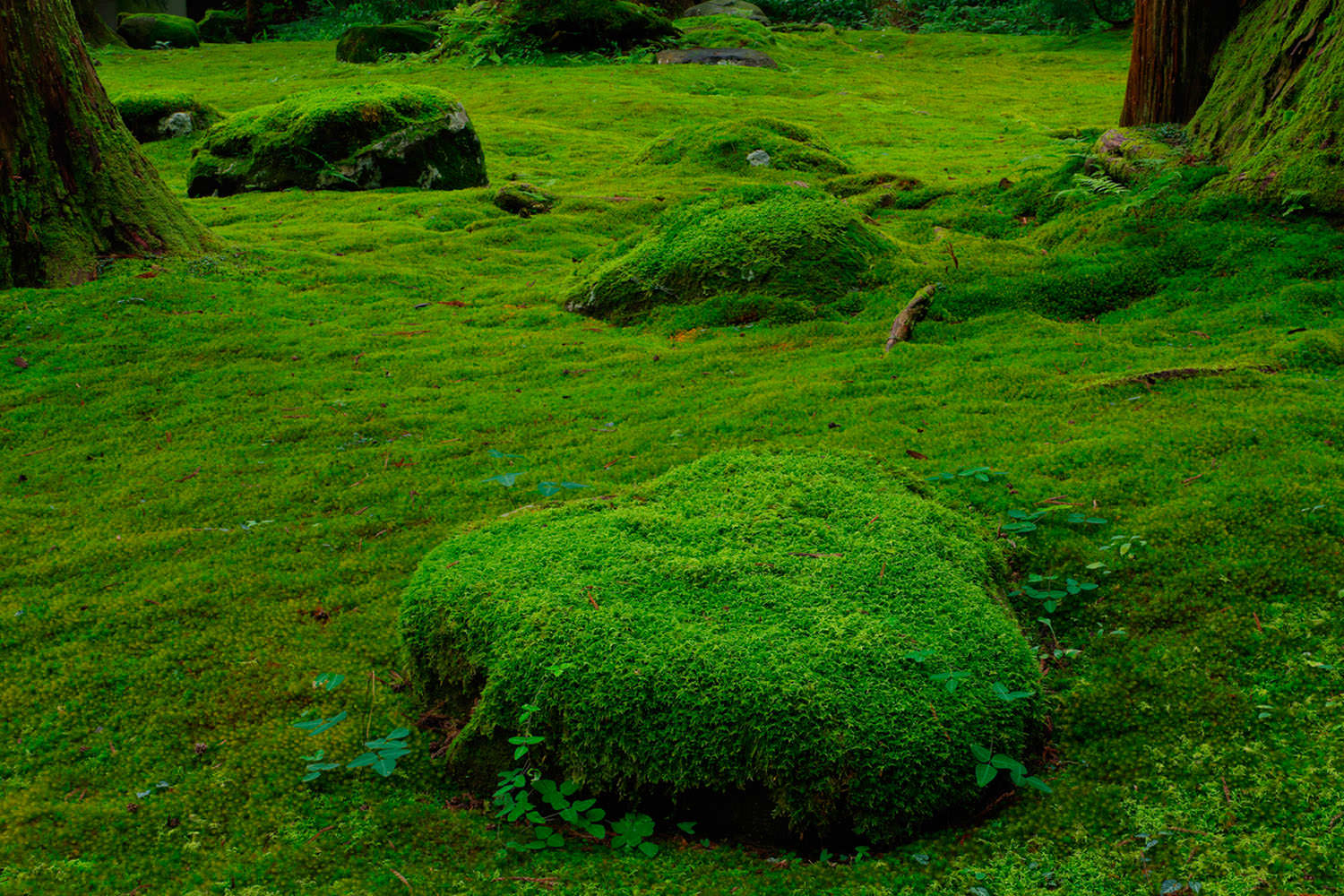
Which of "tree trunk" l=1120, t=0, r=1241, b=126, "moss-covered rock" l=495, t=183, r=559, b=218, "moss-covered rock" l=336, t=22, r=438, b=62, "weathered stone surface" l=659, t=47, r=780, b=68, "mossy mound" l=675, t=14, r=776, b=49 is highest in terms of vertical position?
"mossy mound" l=675, t=14, r=776, b=49

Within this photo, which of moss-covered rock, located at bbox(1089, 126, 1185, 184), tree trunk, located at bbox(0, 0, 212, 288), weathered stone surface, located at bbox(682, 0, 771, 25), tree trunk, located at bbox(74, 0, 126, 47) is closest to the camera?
tree trunk, located at bbox(0, 0, 212, 288)

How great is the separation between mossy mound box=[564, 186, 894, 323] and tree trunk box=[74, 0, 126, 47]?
27.0 m

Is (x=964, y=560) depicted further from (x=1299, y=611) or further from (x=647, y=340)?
(x=647, y=340)

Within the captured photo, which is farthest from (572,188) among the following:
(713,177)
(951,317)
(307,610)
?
(307,610)

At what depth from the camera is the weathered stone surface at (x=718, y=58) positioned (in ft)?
73.9

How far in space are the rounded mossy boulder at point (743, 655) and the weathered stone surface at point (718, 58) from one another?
70.0ft

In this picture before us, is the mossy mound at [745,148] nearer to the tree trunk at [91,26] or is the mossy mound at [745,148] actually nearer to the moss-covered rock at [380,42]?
the moss-covered rock at [380,42]

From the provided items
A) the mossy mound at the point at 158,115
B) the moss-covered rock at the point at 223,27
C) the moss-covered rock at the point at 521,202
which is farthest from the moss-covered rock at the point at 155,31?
the moss-covered rock at the point at 521,202

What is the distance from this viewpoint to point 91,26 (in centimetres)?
2672

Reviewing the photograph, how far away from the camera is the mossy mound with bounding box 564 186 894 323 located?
7215 mm

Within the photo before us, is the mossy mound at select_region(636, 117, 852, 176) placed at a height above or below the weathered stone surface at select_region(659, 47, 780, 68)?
below

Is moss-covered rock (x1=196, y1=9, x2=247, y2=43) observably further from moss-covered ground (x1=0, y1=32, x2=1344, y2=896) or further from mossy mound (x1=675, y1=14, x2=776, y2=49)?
moss-covered ground (x1=0, y1=32, x2=1344, y2=896)

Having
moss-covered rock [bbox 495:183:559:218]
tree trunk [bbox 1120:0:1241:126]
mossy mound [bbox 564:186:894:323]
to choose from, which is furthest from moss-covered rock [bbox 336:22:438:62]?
tree trunk [bbox 1120:0:1241:126]

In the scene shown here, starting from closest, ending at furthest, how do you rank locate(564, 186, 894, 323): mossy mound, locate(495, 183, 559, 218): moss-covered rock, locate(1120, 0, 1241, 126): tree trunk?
locate(564, 186, 894, 323): mossy mound
locate(1120, 0, 1241, 126): tree trunk
locate(495, 183, 559, 218): moss-covered rock
